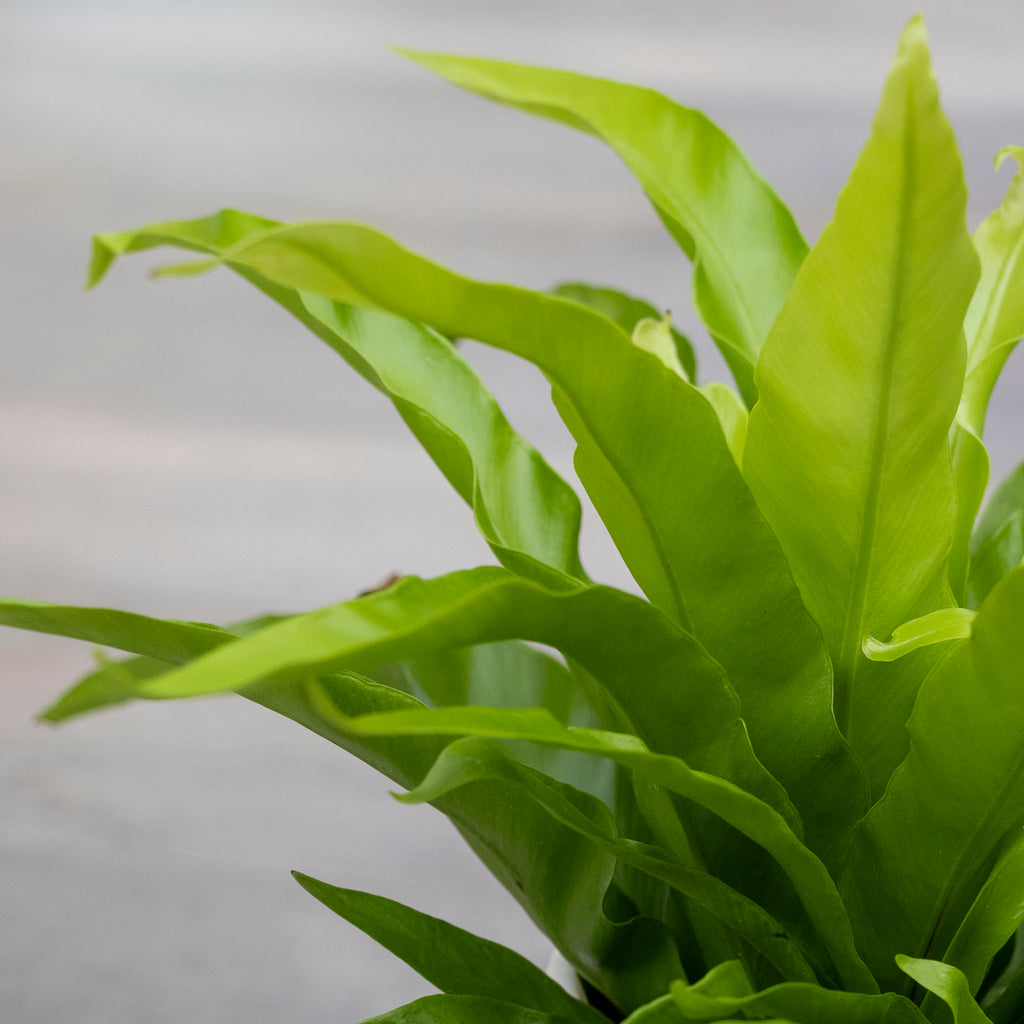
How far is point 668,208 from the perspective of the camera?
0.40m

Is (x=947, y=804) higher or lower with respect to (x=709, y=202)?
lower

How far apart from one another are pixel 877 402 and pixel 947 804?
106mm

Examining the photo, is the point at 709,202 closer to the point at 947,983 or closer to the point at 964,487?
the point at 964,487

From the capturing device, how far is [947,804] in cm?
31

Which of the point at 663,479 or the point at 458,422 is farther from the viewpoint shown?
the point at 458,422

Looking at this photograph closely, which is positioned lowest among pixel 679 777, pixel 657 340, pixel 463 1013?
pixel 463 1013

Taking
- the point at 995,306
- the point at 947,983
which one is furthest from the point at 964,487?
the point at 947,983

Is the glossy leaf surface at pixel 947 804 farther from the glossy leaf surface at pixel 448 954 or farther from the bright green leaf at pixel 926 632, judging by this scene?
the glossy leaf surface at pixel 448 954

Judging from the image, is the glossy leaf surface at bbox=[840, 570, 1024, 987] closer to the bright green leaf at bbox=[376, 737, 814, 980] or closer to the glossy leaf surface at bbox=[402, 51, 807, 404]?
the bright green leaf at bbox=[376, 737, 814, 980]

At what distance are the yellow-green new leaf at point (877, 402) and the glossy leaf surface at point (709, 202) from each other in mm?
101

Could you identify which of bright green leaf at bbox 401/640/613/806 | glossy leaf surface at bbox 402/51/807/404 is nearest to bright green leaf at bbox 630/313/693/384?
glossy leaf surface at bbox 402/51/807/404

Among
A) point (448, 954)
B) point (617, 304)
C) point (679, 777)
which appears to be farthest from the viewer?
point (617, 304)

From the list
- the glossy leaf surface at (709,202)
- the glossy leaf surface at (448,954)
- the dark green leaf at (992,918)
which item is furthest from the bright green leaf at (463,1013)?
the glossy leaf surface at (709,202)

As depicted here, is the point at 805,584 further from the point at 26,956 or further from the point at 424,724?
the point at 26,956
